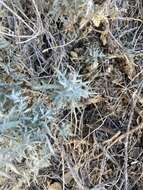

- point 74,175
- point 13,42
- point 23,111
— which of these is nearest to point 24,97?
point 23,111

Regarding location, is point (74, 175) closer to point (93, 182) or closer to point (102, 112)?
point (93, 182)

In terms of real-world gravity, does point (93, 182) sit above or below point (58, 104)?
below

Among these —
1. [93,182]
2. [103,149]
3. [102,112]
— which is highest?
[102,112]

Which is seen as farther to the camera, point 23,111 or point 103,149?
point 103,149

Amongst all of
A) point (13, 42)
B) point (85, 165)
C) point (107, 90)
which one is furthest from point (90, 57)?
point (85, 165)

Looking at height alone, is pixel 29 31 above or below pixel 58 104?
above

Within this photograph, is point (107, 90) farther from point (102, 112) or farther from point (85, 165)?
point (85, 165)
